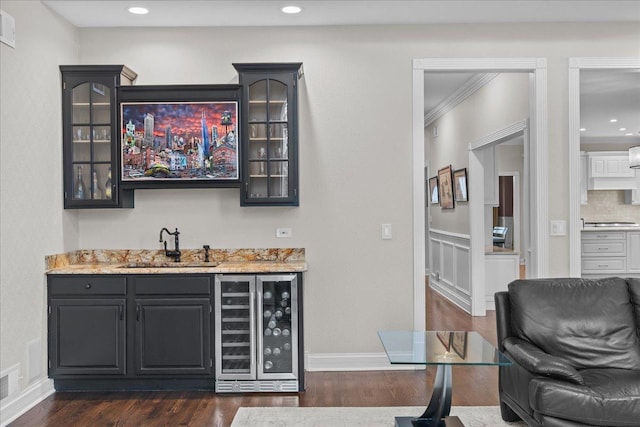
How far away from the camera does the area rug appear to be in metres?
3.21

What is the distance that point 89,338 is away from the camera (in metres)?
3.81

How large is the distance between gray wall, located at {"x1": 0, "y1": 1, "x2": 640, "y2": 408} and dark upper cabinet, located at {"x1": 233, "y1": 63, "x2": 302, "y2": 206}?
24 centimetres

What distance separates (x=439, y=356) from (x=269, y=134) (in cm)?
229

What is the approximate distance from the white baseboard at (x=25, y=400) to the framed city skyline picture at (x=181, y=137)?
Result: 1.61 m

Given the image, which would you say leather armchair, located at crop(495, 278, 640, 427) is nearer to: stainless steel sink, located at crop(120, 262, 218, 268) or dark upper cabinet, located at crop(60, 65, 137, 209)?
stainless steel sink, located at crop(120, 262, 218, 268)

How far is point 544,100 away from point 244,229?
110 inches

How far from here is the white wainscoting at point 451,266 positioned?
22.2 ft

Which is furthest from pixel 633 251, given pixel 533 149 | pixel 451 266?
pixel 533 149

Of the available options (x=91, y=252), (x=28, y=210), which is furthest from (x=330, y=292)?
(x=28, y=210)

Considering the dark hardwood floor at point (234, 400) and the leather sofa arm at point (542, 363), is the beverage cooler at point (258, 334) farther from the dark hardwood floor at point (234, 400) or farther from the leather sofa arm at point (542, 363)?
the leather sofa arm at point (542, 363)

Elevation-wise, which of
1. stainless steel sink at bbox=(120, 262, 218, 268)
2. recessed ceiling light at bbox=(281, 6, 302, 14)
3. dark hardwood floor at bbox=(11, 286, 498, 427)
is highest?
recessed ceiling light at bbox=(281, 6, 302, 14)

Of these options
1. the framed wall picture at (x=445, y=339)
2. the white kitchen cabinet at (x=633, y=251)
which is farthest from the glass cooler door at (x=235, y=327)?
the white kitchen cabinet at (x=633, y=251)

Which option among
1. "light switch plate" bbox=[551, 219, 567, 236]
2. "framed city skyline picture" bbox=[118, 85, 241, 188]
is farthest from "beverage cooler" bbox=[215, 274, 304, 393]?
"light switch plate" bbox=[551, 219, 567, 236]

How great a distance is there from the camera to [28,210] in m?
3.64
